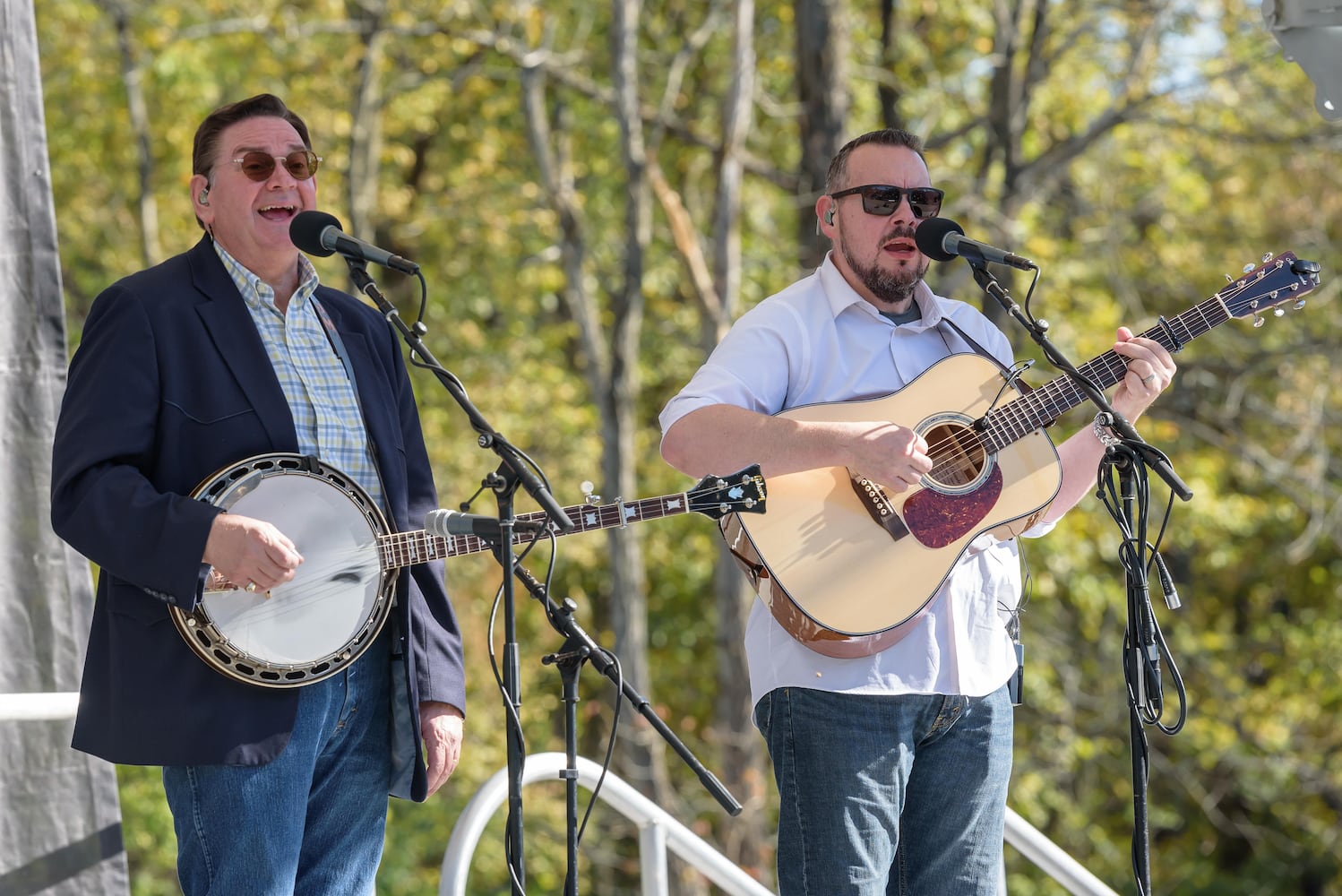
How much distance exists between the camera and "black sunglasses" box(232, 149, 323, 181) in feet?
9.80

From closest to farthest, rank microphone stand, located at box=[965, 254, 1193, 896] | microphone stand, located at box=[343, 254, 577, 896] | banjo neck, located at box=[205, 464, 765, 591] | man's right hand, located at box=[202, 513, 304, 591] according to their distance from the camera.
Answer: microphone stand, located at box=[343, 254, 577, 896]
man's right hand, located at box=[202, 513, 304, 591]
banjo neck, located at box=[205, 464, 765, 591]
microphone stand, located at box=[965, 254, 1193, 896]

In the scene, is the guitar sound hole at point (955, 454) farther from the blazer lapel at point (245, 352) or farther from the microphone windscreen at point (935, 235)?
the blazer lapel at point (245, 352)

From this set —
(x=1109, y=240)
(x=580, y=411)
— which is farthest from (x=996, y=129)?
(x=580, y=411)

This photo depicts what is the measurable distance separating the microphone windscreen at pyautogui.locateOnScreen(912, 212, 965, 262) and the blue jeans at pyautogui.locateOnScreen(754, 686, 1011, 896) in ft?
2.99

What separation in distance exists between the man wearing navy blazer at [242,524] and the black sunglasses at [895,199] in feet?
3.62

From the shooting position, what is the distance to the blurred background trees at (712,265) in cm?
1247

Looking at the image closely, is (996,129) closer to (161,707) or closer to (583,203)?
(583,203)

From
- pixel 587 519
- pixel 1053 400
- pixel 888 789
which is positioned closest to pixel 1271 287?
pixel 1053 400

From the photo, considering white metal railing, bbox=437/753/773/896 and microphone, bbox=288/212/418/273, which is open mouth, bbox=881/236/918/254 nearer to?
microphone, bbox=288/212/418/273

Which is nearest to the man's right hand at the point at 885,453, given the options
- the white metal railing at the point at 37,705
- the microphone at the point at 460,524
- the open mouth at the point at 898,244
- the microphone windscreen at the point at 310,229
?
the open mouth at the point at 898,244

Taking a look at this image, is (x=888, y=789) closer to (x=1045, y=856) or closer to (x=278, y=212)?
(x=1045, y=856)

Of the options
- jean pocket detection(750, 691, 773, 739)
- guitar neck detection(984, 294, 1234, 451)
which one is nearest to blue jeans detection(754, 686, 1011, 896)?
jean pocket detection(750, 691, 773, 739)

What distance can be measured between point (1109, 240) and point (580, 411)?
18.4 ft

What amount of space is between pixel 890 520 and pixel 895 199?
70cm
